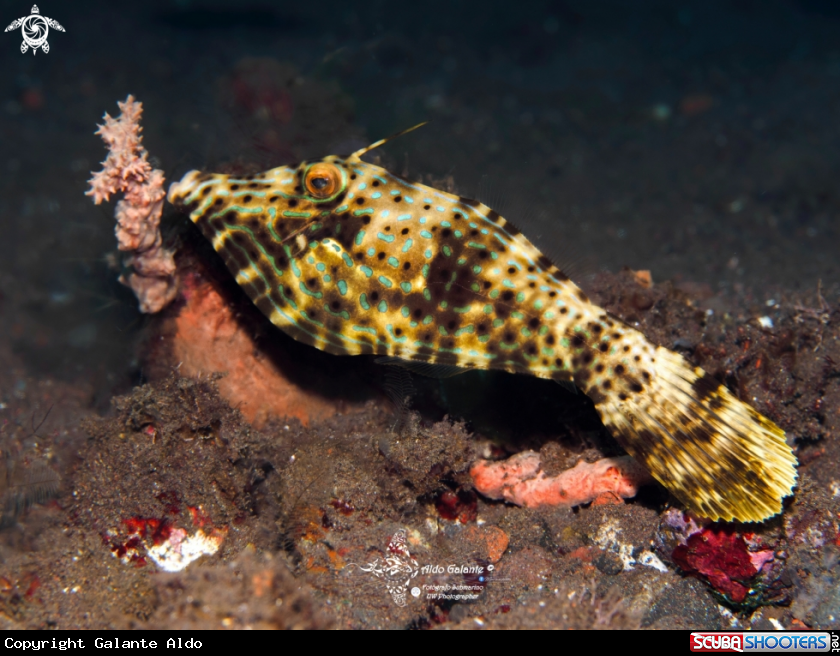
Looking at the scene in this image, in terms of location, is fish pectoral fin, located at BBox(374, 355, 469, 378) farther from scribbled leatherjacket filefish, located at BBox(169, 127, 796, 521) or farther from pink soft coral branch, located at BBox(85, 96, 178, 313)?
pink soft coral branch, located at BBox(85, 96, 178, 313)

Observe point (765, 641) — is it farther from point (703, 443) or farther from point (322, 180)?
point (322, 180)

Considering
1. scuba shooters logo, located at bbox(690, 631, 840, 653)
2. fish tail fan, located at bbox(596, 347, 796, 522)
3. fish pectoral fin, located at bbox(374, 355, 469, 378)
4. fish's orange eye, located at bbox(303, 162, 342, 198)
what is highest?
fish's orange eye, located at bbox(303, 162, 342, 198)

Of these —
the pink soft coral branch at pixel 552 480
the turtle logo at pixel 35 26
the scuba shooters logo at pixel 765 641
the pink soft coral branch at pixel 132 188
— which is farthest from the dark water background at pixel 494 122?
the scuba shooters logo at pixel 765 641

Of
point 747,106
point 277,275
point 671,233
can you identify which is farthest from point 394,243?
point 747,106

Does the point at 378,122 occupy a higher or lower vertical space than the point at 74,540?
higher

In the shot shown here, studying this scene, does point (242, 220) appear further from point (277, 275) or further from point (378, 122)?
point (378, 122)

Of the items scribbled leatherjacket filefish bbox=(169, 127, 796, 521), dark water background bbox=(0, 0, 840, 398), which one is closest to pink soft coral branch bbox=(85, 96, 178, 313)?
scribbled leatherjacket filefish bbox=(169, 127, 796, 521)
